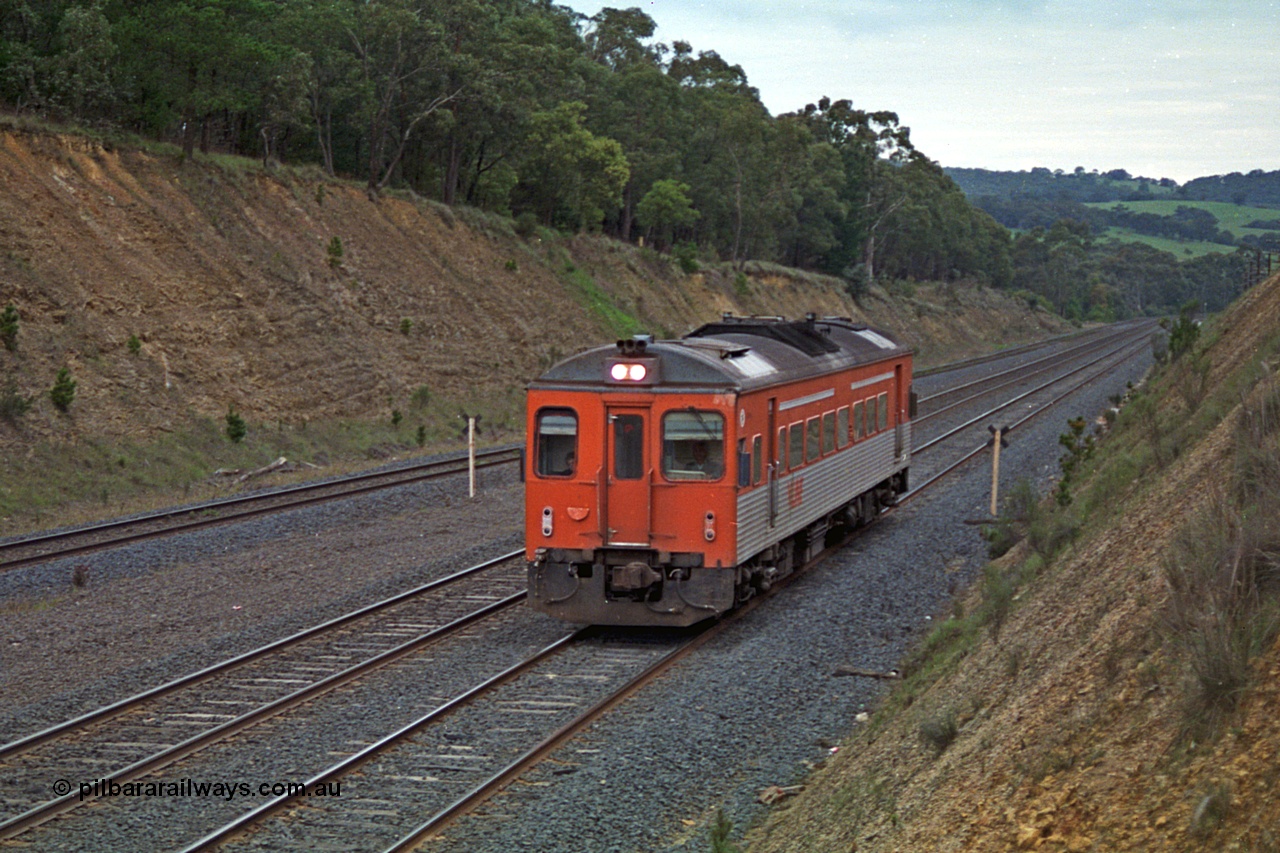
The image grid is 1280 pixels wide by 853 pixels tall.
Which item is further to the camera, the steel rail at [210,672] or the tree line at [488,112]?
the tree line at [488,112]

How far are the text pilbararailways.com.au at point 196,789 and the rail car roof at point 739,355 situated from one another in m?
5.86

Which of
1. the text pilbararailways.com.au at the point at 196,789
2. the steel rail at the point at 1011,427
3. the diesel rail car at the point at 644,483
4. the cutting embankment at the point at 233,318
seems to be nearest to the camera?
the text pilbararailways.com.au at the point at 196,789

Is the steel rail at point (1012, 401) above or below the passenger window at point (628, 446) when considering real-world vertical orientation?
below

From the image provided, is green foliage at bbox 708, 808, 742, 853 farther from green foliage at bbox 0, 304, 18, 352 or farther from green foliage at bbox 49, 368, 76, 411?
green foliage at bbox 0, 304, 18, 352

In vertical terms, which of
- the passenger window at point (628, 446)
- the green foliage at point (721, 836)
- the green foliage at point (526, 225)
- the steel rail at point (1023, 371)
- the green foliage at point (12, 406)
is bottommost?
the green foliage at point (721, 836)

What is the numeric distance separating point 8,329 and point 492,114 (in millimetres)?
27780

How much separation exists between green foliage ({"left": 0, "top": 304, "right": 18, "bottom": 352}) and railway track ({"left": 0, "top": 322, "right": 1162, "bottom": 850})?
17.5 metres

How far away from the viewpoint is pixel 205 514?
22078 mm

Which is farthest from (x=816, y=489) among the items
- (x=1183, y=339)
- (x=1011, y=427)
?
(x=1011, y=427)

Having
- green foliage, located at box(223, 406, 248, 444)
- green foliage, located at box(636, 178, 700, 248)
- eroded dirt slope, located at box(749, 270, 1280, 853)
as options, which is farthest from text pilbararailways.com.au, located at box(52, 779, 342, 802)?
green foliage, located at box(636, 178, 700, 248)

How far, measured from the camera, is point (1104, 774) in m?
6.89

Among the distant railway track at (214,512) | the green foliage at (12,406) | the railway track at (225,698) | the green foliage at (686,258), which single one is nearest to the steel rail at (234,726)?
the railway track at (225,698)

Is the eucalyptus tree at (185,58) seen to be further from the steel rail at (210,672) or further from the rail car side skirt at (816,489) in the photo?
the steel rail at (210,672)

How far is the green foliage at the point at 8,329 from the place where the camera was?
26.6 m
